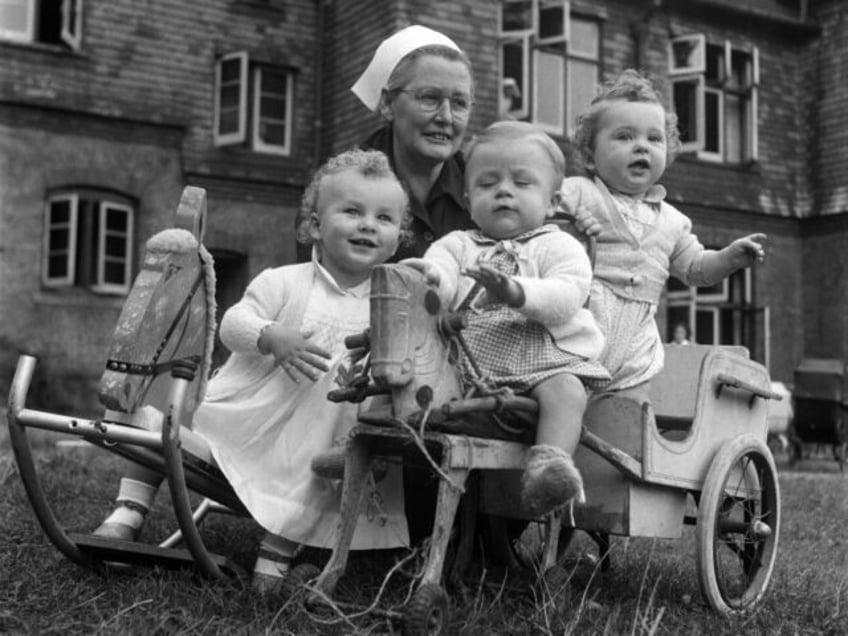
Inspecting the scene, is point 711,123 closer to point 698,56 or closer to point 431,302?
point 698,56

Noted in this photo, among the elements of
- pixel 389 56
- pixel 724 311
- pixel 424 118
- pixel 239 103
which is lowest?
pixel 424 118

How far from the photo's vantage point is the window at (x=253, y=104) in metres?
15.4

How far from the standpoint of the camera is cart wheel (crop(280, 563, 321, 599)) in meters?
2.87

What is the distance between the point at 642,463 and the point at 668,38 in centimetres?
1477

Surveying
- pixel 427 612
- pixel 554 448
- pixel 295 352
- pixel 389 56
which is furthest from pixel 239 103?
pixel 427 612

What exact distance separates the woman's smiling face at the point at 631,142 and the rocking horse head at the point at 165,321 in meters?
1.34

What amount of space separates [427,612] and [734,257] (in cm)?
169

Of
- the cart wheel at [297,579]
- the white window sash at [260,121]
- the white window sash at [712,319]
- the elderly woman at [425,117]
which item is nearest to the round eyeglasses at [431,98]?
the elderly woman at [425,117]

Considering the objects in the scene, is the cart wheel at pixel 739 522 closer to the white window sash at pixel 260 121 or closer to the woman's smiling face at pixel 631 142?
the woman's smiling face at pixel 631 142

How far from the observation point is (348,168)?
10.9 feet

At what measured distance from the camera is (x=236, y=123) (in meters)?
15.8

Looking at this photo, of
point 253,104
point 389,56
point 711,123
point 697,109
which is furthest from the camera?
point 711,123

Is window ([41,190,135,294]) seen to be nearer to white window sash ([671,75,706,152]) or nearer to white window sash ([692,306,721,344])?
white window sash ([671,75,706,152])

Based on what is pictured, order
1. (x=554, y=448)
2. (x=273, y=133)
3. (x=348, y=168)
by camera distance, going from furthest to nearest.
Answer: (x=273, y=133)
(x=348, y=168)
(x=554, y=448)
